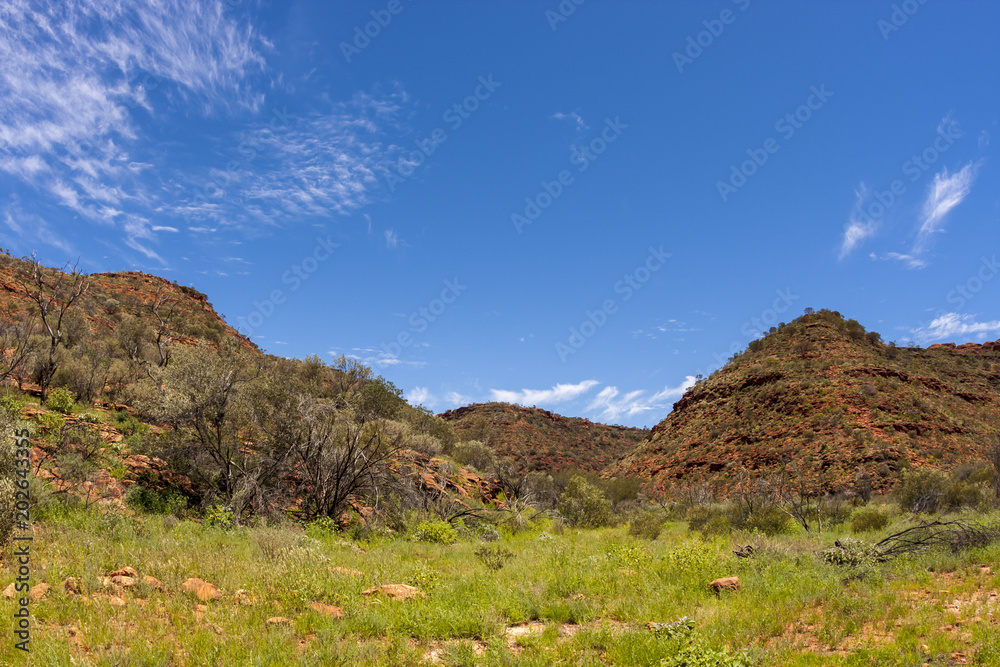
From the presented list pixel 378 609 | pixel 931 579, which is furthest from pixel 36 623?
pixel 931 579

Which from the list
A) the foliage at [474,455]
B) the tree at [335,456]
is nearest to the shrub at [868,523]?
the tree at [335,456]

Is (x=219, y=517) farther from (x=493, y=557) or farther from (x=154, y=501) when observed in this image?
(x=493, y=557)

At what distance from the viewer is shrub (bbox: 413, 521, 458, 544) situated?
1338 centimetres

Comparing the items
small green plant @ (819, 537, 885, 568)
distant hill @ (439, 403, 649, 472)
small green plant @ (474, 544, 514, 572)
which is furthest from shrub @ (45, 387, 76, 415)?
distant hill @ (439, 403, 649, 472)

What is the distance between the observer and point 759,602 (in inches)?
269

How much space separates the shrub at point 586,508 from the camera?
19672 mm

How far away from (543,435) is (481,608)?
206 feet

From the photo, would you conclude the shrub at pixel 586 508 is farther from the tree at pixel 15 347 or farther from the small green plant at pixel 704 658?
the tree at pixel 15 347

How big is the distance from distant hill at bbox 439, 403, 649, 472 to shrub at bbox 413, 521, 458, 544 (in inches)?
1415

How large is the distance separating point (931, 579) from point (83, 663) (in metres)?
10.7

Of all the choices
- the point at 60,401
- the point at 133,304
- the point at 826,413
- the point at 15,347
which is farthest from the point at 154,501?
the point at 826,413

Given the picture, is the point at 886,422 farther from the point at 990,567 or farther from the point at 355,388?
the point at 355,388

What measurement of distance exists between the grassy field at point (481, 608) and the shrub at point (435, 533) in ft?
12.3

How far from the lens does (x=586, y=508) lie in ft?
67.6
